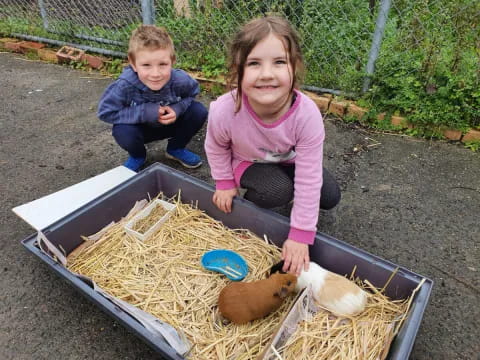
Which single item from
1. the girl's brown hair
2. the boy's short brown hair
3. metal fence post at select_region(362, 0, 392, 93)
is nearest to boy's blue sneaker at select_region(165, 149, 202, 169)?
the boy's short brown hair

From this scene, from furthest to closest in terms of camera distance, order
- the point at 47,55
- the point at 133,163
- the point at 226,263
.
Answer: the point at 47,55, the point at 133,163, the point at 226,263

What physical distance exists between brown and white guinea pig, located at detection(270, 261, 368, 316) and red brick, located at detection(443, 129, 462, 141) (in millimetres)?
1819

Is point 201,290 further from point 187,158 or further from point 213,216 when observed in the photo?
point 187,158

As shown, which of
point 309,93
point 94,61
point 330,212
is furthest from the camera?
point 94,61

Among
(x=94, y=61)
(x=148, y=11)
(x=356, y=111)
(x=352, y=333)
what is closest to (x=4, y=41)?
(x=94, y=61)

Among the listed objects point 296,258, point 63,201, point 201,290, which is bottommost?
point 201,290

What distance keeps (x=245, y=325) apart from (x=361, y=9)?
3.28m

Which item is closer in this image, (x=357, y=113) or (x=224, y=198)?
(x=224, y=198)

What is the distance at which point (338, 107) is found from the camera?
305 cm

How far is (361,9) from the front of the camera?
3611mm

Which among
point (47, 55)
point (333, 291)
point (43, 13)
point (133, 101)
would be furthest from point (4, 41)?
point (333, 291)

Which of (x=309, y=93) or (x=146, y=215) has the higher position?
Result: (x=309, y=93)

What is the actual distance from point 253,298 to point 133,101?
142cm

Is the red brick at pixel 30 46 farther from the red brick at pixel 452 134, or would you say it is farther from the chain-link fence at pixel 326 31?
the red brick at pixel 452 134
